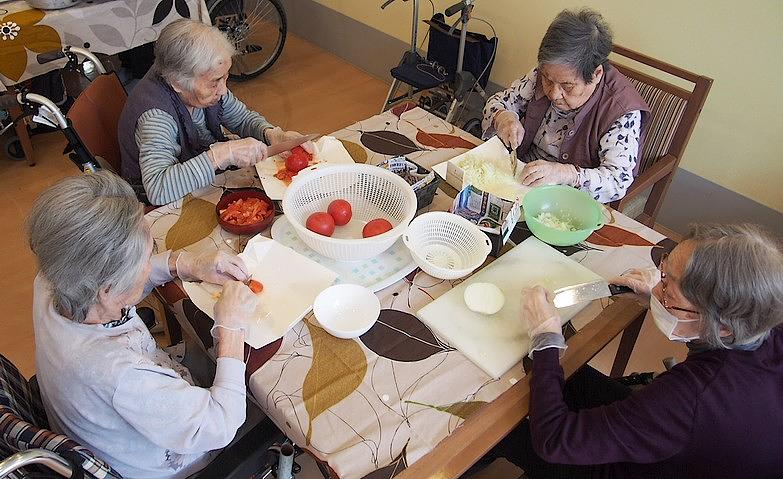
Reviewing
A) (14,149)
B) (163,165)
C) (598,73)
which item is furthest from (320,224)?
(14,149)

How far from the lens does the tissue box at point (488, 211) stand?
1506 millimetres

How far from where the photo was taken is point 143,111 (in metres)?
1.72

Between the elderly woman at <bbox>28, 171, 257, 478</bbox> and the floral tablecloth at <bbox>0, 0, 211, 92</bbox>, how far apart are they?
210 centimetres

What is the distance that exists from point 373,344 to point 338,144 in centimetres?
80

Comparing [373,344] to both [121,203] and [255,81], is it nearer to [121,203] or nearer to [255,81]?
[121,203]

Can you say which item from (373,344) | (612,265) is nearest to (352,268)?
(373,344)

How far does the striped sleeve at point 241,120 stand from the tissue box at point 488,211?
2.83 ft

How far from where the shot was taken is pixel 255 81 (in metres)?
4.06

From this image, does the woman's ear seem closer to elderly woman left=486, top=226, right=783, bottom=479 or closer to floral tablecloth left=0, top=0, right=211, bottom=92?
elderly woman left=486, top=226, right=783, bottom=479

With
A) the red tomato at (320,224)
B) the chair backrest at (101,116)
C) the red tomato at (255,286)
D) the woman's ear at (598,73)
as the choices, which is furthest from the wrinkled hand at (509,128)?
the chair backrest at (101,116)

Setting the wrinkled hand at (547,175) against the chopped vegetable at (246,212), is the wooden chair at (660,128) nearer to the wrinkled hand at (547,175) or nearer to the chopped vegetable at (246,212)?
the wrinkled hand at (547,175)

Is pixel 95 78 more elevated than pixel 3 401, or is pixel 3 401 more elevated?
pixel 95 78

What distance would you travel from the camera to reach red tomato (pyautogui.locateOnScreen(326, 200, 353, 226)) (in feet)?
4.99

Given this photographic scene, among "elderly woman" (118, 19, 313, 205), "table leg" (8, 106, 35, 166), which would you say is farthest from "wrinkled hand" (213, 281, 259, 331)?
"table leg" (8, 106, 35, 166)
